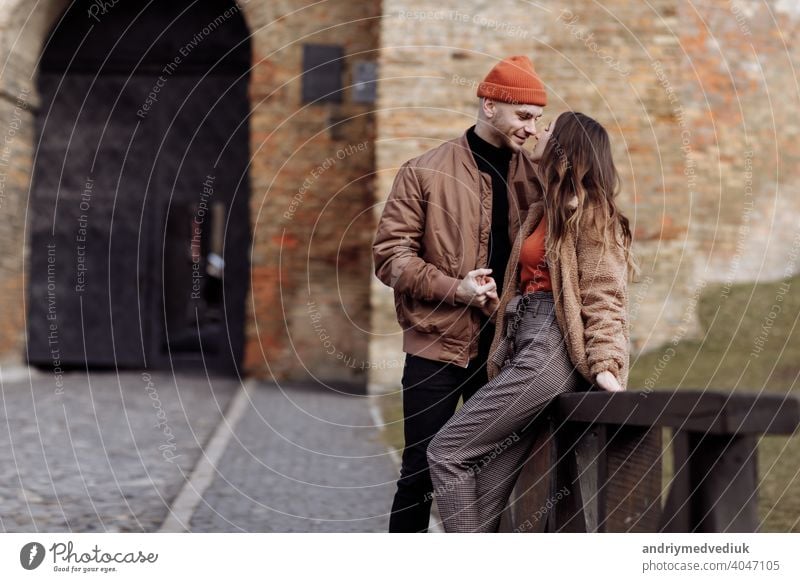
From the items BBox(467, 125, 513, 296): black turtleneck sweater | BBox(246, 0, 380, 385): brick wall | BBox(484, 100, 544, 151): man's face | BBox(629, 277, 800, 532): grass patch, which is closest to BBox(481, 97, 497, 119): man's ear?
BBox(484, 100, 544, 151): man's face

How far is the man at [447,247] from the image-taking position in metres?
3.07

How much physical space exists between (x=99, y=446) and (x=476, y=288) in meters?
4.41

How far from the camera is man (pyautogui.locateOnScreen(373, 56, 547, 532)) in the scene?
10.1ft

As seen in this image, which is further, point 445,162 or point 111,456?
point 111,456

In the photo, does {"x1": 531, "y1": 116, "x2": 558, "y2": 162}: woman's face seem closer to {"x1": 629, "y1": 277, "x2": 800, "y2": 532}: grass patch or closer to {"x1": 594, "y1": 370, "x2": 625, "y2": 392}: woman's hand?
{"x1": 594, "y1": 370, "x2": 625, "y2": 392}: woman's hand

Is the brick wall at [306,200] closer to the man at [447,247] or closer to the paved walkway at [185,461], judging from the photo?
the paved walkway at [185,461]

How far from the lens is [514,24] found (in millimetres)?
9648

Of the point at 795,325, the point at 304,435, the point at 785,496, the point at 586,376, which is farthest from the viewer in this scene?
the point at 795,325

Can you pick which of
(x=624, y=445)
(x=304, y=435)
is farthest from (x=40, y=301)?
(x=624, y=445)

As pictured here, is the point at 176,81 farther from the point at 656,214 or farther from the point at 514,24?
the point at 656,214

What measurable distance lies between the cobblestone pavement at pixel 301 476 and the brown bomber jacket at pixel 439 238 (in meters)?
1.61

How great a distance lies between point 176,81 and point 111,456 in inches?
238

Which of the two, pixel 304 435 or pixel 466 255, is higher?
pixel 466 255

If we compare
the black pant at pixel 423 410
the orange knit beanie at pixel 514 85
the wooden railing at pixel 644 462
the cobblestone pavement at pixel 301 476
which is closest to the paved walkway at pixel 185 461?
the cobblestone pavement at pixel 301 476
